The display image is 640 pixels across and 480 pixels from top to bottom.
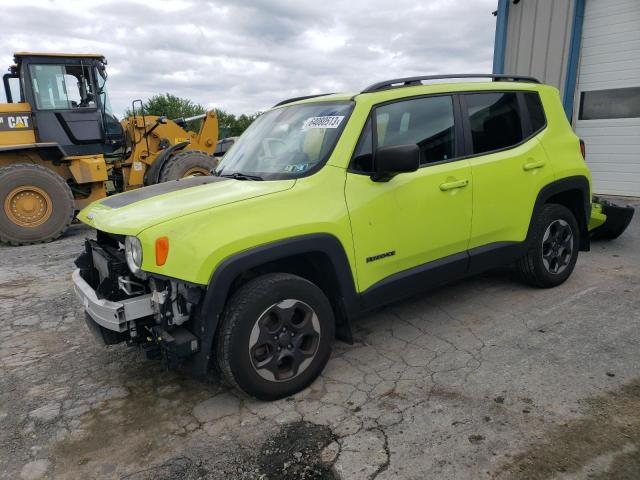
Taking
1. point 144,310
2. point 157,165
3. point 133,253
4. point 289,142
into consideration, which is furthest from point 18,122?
point 144,310

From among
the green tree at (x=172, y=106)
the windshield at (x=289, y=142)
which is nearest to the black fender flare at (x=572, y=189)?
the windshield at (x=289, y=142)

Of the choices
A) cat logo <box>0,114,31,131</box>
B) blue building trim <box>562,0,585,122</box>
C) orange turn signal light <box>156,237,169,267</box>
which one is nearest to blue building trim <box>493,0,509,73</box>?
blue building trim <box>562,0,585,122</box>

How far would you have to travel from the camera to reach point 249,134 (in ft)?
13.0

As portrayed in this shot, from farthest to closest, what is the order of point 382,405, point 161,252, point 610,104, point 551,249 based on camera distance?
point 610,104, point 551,249, point 382,405, point 161,252

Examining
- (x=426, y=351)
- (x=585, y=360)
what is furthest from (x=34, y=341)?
(x=585, y=360)

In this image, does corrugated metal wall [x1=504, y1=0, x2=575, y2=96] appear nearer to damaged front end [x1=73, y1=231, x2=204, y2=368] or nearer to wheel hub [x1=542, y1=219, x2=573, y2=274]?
wheel hub [x1=542, y1=219, x2=573, y2=274]

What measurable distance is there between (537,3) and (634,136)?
3.06 m

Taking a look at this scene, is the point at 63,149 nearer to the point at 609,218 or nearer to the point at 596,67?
the point at 609,218

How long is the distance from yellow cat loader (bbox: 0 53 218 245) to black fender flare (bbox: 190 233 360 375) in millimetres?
6507

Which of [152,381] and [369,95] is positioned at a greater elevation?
[369,95]

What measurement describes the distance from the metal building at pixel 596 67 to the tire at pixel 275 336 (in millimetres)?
8109

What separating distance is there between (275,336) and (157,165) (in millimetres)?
7256

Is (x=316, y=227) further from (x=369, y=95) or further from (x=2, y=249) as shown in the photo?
(x=2, y=249)

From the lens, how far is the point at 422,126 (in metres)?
3.43
